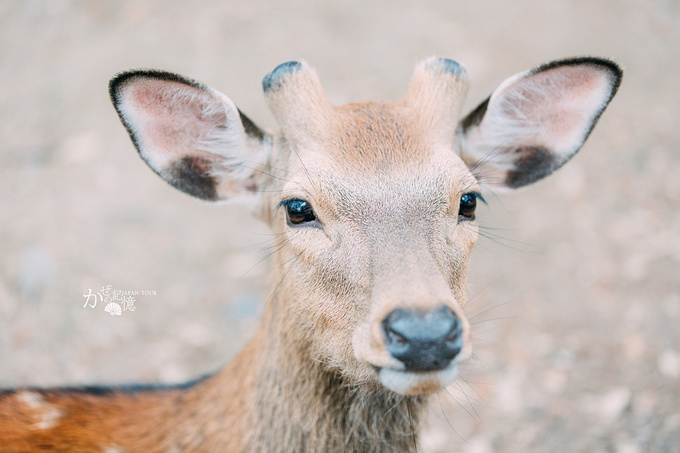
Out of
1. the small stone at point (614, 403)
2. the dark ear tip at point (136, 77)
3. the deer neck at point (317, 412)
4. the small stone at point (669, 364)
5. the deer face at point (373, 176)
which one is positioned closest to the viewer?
the deer face at point (373, 176)

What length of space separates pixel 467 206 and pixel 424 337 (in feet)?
2.72

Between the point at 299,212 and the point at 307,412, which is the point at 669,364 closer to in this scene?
the point at 307,412

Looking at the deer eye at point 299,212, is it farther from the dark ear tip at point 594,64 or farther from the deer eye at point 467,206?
the dark ear tip at point 594,64

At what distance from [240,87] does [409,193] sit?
16.5 ft

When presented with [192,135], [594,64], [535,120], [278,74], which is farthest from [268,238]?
[594,64]

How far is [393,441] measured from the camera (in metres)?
2.64

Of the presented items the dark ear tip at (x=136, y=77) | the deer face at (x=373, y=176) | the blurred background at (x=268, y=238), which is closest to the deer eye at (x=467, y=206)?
the deer face at (x=373, y=176)

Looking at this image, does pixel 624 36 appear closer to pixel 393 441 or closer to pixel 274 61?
pixel 274 61

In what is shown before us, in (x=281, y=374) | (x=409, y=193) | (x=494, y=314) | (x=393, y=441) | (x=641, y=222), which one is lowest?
(x=393, y=441)

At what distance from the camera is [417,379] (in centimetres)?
201

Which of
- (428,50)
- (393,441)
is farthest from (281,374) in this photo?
(428,50)

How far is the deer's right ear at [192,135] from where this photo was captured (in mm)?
2600

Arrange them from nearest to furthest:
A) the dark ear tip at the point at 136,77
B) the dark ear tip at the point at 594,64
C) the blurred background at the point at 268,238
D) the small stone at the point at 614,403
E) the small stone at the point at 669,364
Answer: the dark ear tip at the point at 136,77, the dark ear tip at the point at 594,64, the small stone at the point at 614,403, the small stone at the point at 669,364, the blurred background at the point at 268,238

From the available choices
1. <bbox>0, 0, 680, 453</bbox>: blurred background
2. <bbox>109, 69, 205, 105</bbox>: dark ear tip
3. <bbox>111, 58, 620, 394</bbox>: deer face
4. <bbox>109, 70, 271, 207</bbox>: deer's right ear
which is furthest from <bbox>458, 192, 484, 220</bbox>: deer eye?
<bbox>109, 69, 205, 105</bbox>: dark ear tip
